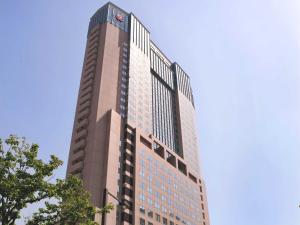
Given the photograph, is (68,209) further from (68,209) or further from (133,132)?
(133,132)

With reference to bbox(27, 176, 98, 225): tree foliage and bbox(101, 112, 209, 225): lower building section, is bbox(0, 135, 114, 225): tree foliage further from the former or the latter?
bbox(101, 112, 209, 225): lower building section

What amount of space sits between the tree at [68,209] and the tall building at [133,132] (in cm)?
3834

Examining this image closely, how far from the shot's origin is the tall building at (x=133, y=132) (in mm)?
86375

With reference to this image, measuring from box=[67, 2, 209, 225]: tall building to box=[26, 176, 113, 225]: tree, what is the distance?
126ft

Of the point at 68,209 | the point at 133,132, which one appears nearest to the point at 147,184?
the point at 133,132

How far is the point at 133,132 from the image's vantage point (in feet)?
325

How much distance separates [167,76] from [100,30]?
3676cm

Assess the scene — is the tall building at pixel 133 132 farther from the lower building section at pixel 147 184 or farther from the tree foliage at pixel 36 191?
the tree foliage at pixel 36 191


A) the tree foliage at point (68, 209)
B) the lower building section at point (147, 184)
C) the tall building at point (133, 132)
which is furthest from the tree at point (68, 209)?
the lower building section at point (147, 184)

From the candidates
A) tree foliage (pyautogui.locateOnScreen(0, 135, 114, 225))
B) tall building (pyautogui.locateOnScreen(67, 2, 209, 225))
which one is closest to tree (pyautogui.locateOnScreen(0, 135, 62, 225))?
tree foliage (pyautogui.locateOnScreen(0, 135, 114, 225))

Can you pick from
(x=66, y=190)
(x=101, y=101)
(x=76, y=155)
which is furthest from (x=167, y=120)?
(x=66, y=190)

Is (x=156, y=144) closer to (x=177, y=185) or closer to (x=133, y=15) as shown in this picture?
(x=177, y=185)

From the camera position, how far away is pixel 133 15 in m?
135

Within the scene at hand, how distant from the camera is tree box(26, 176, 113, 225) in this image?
1095 inches
